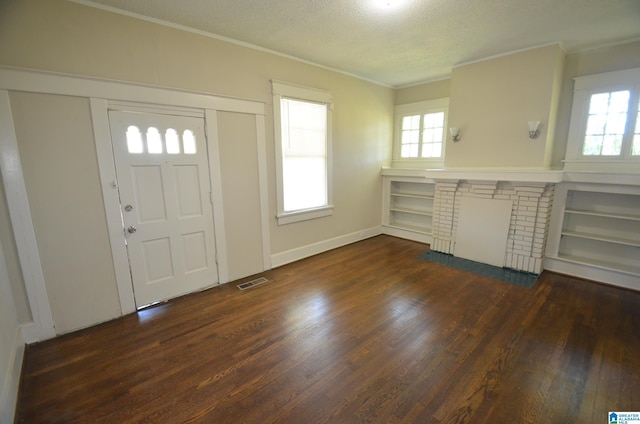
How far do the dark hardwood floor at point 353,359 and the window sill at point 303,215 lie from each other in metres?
1.02

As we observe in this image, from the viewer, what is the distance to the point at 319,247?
4.47 meters

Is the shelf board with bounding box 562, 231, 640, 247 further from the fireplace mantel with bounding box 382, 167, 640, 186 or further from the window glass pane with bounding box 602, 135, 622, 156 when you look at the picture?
the window glass pane with bounding box 602, 135, 622, 156

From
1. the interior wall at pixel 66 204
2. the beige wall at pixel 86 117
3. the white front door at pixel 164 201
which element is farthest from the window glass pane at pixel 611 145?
the interior wall at pixel 66 204

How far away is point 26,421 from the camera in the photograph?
1648 millimetres

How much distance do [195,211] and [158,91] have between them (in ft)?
4.16

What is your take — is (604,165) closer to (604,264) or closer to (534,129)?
(534,129)

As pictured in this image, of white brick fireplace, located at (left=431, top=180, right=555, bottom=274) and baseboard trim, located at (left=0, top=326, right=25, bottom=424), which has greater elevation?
white brick fireplace, located at (left=431, top=180, right=555, bottom=274)

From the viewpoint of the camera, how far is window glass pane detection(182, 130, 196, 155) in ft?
9.63

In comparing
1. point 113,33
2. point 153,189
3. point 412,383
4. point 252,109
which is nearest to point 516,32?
point 252,109

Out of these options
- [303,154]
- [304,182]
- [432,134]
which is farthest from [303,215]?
[432,134]

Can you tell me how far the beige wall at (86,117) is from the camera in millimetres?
2176

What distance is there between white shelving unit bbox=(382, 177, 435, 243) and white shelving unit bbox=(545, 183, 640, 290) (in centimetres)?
178

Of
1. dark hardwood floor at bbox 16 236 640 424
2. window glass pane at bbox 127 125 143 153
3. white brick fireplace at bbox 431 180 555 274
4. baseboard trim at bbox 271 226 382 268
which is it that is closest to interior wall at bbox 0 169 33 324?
dark hardwood floor at bbox 16 236 640 424

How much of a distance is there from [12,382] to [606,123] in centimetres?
614
